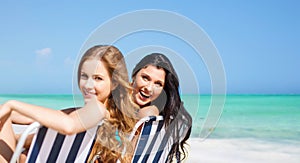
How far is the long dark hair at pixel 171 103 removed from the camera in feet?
9.46

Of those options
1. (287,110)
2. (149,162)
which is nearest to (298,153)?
(149,162)

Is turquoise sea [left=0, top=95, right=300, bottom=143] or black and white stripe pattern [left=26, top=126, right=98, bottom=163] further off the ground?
turquoise sea [left=0, top=95, right=300, bottom=143]

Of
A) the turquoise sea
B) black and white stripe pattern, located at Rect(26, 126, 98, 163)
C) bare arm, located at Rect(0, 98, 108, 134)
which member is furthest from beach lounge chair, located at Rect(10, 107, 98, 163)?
the turquoise sea

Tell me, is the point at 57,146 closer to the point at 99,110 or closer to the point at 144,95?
the point at 99,110

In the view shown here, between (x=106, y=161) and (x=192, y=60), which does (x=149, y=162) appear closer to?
(x=106, y=161)

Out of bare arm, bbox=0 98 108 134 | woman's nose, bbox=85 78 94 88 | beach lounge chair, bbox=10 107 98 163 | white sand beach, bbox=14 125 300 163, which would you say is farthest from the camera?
white sand beach, bbox=14 125 300 163

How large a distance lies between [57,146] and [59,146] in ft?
0.04

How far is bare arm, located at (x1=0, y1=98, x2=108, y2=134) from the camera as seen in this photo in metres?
1.98

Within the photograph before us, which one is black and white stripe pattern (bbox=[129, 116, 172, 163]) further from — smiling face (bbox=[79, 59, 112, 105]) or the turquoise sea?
smiling face (bbox=[79, 59, 112, 105])

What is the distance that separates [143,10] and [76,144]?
0.72 metres

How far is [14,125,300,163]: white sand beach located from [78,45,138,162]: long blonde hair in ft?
14.2

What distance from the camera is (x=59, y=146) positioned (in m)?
2.31

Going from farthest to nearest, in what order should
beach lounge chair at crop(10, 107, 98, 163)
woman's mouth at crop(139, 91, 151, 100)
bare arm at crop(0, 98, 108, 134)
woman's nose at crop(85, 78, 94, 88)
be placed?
woman's mouth at crop(139, 91, 151, 100)
woman's nose at crop(85, 78, 94, 88)
beach lounge chair at crop(10, 107, 98, 163)
bare arm at crop(0, 98, 108, 134)

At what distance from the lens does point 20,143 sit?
214cm
